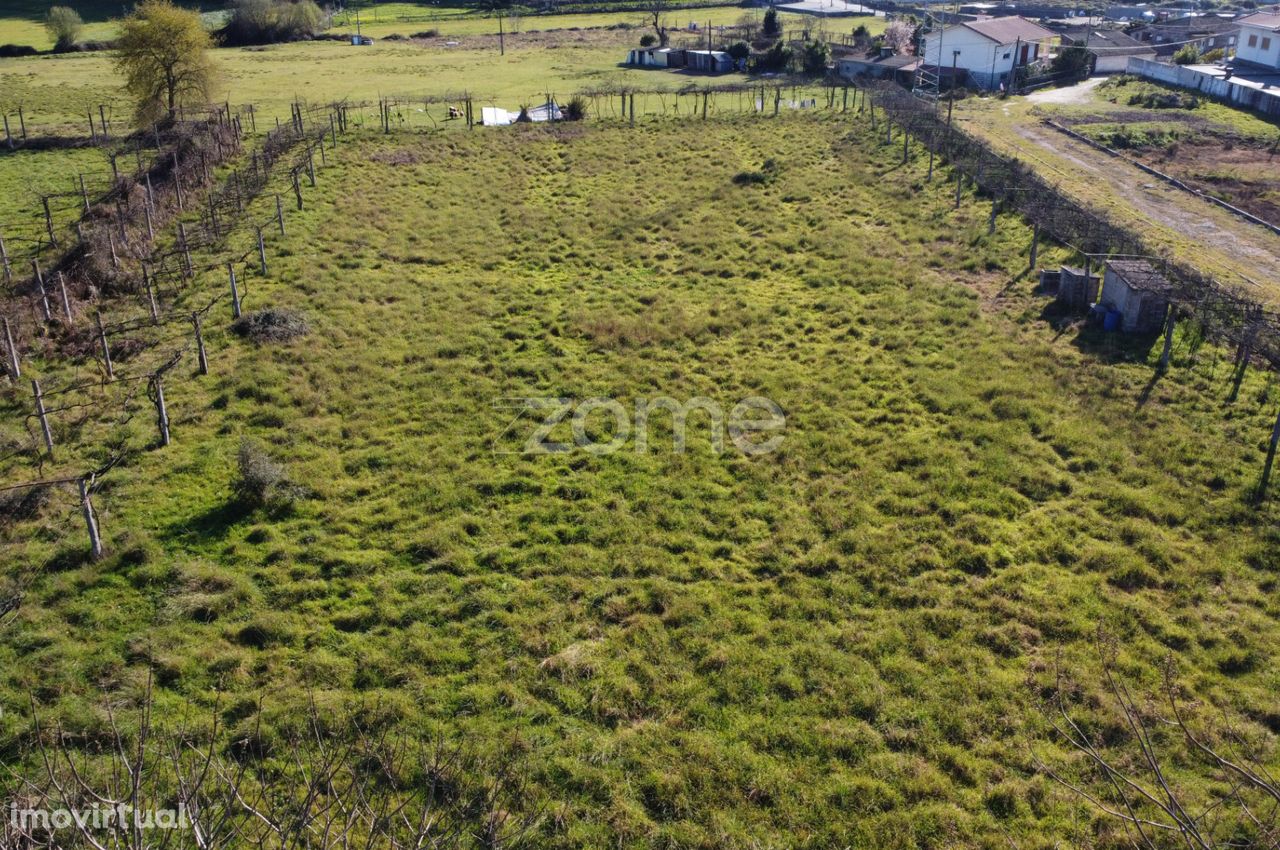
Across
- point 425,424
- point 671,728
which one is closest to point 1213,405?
point 671,728

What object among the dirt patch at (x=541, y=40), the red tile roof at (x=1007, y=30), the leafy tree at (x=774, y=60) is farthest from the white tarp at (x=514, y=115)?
the dirt patch at (x=541, y=40)

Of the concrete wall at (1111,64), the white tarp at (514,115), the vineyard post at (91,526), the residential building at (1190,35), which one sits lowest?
the vineyard post at (91,526)

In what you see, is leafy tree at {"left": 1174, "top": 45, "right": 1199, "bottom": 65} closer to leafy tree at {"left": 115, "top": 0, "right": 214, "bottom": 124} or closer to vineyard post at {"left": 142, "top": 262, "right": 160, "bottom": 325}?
leafy tree at {"left": 115, "top": 0, "right": 214, "bottom": 124}

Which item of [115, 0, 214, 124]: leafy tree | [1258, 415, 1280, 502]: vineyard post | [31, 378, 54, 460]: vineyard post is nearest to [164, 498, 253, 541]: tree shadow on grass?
[31, 378, 54, 460]: vineyard post

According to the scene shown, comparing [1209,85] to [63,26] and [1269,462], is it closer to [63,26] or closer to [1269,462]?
[1269,462]

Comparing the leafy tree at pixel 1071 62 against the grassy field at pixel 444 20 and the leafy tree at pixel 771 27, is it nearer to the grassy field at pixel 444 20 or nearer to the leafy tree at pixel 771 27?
the leafy tree at pixel 771 27
